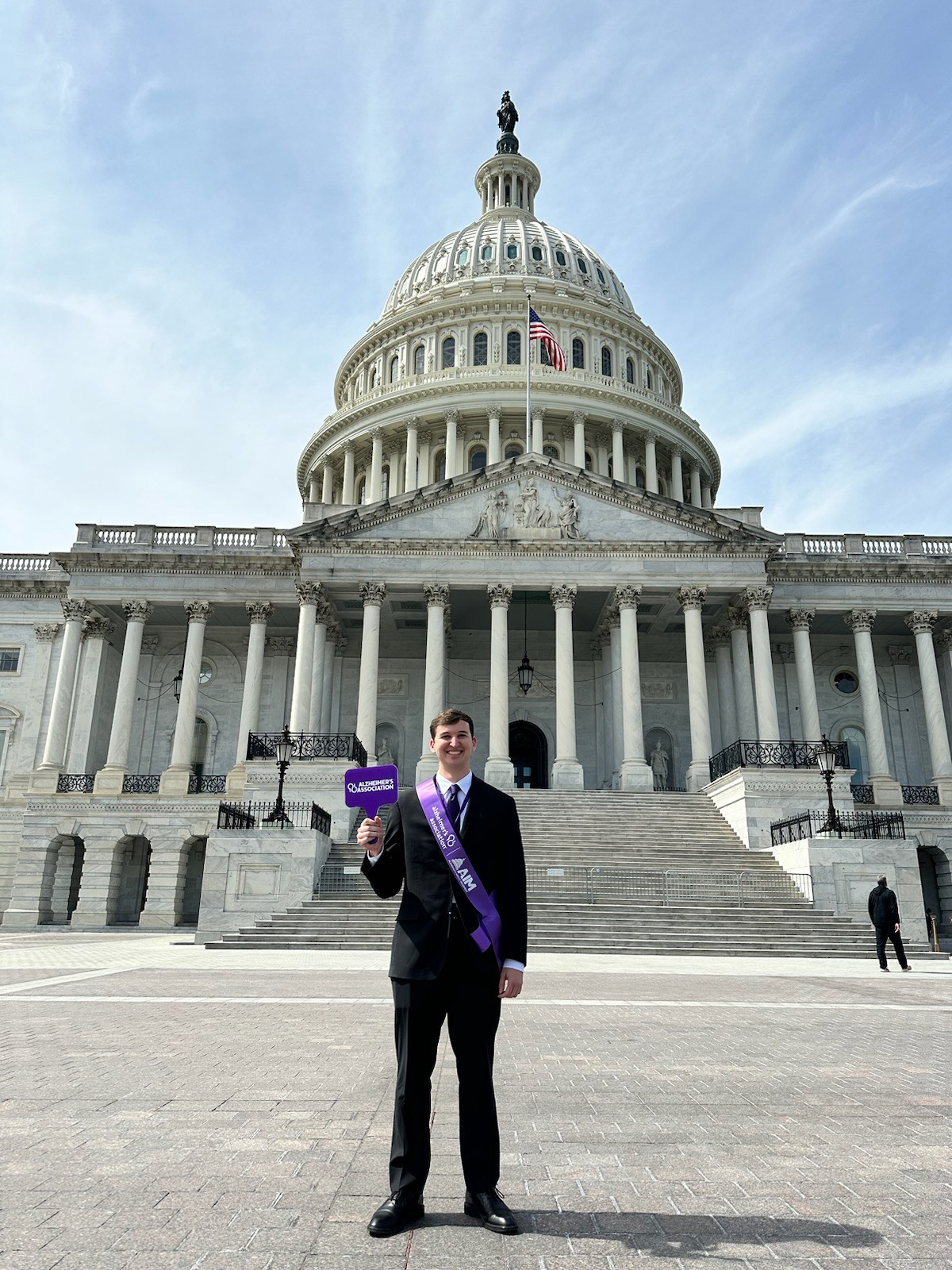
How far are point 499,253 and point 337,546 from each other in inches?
1585

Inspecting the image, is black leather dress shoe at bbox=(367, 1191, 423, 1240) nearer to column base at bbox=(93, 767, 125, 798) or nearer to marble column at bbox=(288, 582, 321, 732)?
marble column at bbox=(288, 582, 321, 732)

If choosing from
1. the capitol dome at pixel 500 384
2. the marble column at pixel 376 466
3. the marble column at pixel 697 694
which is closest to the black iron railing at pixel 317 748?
the marble column at pixel 697 694

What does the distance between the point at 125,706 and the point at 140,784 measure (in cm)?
369

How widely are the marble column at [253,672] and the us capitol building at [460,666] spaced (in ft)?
0.39

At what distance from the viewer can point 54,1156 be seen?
5.30 meters

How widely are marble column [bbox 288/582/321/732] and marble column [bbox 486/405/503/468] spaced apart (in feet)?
67.5

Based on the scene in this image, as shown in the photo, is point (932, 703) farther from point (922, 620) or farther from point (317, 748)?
point (317, 748)

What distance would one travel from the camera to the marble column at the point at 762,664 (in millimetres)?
39062

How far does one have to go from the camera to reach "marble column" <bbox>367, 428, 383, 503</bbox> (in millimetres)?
62375

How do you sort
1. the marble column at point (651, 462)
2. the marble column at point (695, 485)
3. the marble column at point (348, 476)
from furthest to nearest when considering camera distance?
the marble column at point (695, 485) → the marble column at point (348, 476) → the marble column at point (651, 462)

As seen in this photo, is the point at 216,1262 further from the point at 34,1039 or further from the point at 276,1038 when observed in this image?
the point at 34,1039

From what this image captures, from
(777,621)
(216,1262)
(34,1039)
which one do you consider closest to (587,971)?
(34,1039)

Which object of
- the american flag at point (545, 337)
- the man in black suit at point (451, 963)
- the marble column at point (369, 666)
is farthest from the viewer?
the american flag at point (545, 337)

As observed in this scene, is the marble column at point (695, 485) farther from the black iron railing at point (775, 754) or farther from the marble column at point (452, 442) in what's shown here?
the black iron railing at point (775, 754)
